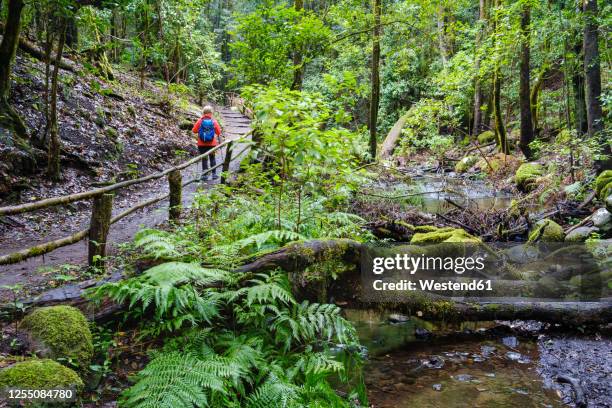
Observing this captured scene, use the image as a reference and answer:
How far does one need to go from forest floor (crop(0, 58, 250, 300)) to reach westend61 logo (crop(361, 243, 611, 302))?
355cm

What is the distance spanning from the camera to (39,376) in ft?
9.72

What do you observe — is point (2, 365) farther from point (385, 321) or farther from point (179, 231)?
point (385, 321)

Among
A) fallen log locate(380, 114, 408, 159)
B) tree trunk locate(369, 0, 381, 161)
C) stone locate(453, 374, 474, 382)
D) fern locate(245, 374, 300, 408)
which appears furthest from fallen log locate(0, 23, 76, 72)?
fallen log locate(380, 114, 408, 159)

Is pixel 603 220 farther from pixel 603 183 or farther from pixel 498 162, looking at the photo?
pixel 498 162

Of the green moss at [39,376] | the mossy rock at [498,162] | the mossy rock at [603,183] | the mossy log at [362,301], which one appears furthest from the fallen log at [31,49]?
the mossy rock at [498,162]

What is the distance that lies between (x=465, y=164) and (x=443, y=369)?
597 inches

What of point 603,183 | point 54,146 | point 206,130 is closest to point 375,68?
point 206,130

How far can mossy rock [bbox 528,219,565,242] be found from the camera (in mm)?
8773

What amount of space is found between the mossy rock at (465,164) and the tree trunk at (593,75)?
769cm

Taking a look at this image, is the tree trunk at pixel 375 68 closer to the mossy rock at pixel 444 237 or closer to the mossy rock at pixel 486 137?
the mossy rock at pixel 444 237

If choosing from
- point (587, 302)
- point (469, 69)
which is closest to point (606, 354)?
point (587, 302)

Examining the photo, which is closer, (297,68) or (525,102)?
(297,68)

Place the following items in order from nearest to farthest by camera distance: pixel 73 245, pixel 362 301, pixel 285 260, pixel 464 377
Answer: pixel 285 260, pixel 464 377, pixel 362 301, pixel 73 245

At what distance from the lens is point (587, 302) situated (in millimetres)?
5973
